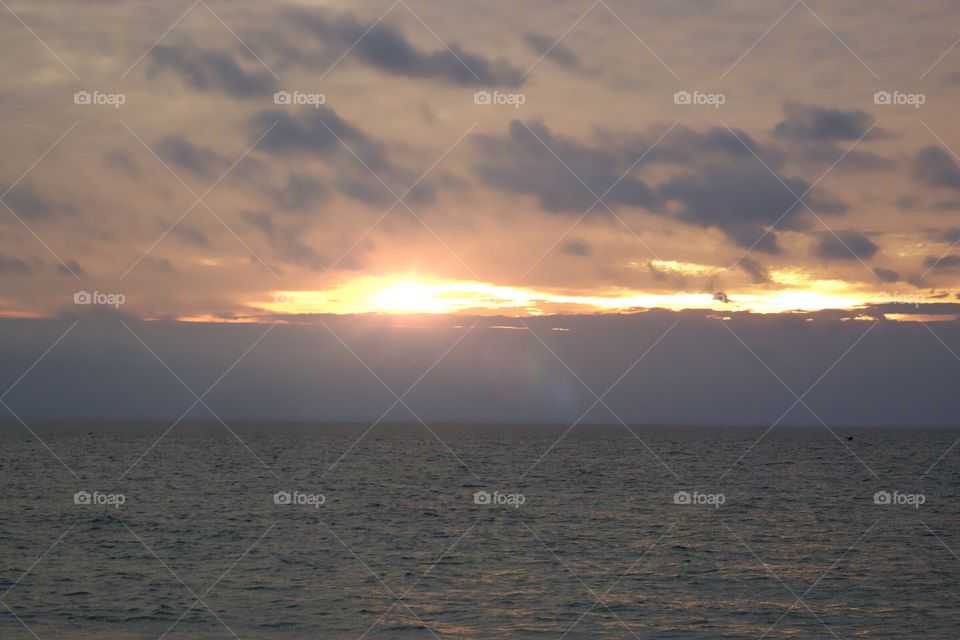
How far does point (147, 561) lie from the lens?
39594 mm

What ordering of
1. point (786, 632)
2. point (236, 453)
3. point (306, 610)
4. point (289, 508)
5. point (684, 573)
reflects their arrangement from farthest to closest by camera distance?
point (236, 453) < point (289, 508) < point (684, 573) < point (306, 610) < point (786, 632)

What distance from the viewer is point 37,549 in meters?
42.2

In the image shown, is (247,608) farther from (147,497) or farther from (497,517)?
(147,497)

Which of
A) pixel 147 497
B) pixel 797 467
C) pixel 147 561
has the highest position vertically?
pixel 797 467

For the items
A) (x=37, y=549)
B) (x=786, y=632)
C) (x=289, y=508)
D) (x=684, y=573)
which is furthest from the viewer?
(x=289, y=508)

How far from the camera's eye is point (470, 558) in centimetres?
4125

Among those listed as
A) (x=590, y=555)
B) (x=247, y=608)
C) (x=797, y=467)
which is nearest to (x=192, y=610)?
(x=247, y=608)

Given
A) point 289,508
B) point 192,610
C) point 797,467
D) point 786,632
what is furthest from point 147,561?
point 797,467

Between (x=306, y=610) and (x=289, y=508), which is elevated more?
(x=289, y=508)

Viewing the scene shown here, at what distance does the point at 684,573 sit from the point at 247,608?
1849 cm

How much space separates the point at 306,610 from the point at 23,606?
9788 mm

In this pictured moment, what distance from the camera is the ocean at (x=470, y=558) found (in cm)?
3009

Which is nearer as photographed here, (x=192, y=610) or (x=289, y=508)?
(x=192, y=610)

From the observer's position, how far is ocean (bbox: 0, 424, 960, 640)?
30.1m
